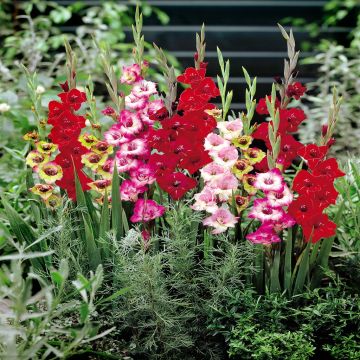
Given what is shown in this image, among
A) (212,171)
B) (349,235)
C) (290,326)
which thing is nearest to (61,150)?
(212,171)

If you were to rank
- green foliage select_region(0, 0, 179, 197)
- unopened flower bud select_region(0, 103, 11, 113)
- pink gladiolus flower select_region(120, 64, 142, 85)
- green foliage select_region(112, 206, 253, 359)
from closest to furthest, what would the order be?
green foliage select_region(112, 206, 253, 359) → pink gladiolus flower select_region(120, 64, 142, 85) → unopened flower bud select_region(0, 103, 11, 113) → green foliage select_region(0, 0, 179, 197)

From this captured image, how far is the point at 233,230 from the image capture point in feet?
7.32

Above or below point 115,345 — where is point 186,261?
above

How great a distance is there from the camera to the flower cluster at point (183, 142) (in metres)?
1.95

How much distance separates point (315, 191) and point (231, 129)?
0.98 feet

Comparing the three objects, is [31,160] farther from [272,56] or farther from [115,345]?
[272,56]

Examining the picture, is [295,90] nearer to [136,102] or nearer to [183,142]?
[183,142]

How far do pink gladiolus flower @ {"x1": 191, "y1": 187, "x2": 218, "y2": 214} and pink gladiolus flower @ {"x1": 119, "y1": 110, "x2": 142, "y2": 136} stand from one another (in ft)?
0.87

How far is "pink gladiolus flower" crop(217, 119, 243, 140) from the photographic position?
1.96 meters

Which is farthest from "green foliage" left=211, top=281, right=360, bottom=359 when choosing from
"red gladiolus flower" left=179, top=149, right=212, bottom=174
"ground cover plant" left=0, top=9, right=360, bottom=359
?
"red gladiolus flower" left=179, top=149, right=212, bottom=174

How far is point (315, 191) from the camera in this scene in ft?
6.20

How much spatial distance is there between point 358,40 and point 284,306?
10.3 feet

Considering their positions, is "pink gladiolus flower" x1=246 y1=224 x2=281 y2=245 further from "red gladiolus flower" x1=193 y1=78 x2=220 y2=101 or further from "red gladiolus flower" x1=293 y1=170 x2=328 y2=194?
"red gladiolus flower" x1=193 y1=78 x2=220 y2=101

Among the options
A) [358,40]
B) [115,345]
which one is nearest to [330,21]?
[358,40]
